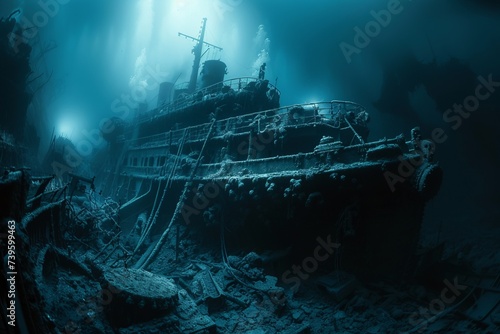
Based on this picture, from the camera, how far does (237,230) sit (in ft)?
36.7

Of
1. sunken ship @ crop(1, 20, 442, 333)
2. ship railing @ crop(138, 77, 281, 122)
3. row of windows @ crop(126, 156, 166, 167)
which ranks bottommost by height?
sunken ship @ crop(1, 20, 442, 333)

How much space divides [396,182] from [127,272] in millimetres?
7780

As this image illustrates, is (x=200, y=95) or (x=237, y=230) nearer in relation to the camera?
(x=237, y=230)

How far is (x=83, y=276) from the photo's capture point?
5.92 metres

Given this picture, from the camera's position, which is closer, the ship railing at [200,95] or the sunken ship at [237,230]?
the sunken ship at [237,230]

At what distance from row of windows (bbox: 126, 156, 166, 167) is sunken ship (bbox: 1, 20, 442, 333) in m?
3.56

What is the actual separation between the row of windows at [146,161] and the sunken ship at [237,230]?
3.56 metres

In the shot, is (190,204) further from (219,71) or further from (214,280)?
(219,71)

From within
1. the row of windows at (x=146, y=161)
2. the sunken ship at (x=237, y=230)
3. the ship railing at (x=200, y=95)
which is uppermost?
the ship railing at (x=200, y=95)

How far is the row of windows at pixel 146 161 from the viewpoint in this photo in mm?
19041

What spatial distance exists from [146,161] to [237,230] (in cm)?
1335

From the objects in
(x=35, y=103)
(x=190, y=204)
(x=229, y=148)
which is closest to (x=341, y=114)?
(x=229, y=148)

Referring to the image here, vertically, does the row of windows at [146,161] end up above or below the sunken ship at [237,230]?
above

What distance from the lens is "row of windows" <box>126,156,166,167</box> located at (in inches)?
750
